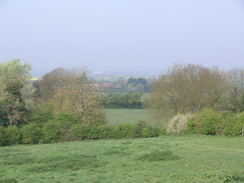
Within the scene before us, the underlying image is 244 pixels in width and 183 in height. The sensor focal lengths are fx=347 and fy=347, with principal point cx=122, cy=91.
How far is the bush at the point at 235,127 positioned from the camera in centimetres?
2672

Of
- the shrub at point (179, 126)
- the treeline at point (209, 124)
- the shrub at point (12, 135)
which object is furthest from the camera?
the shrub at point (179, 126)

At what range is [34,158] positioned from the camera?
16.4 m

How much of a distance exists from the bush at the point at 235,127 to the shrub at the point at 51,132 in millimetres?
13553

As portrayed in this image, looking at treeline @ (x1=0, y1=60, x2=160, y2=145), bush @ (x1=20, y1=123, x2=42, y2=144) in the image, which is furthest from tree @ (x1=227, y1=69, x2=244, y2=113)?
bush @ (x1=20, y1=123, x2=42, y2=144)

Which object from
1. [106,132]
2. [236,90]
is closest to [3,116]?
[106,132]

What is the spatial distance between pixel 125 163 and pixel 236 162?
446 centimetres

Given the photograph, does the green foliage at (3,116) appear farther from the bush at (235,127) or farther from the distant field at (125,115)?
the bush at (235,127)

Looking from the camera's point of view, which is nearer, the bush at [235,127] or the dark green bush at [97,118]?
the bush at [235,127]

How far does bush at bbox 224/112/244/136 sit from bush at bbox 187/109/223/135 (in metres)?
0.95

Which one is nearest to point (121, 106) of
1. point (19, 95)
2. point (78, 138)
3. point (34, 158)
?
point (19, 95)

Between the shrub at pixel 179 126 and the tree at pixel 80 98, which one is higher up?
the tree at pixel 80 98

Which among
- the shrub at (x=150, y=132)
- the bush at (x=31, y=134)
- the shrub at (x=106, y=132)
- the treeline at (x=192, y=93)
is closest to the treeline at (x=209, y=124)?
the shrub at (x=150, y=132)

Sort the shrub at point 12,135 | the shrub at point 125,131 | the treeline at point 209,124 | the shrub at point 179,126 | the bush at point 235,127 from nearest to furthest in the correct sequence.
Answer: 1. the bush at point 235,127
2. the treeline at point 209,124
3. the shrub at point 12,135
4. the shrub at point 125,131
5. the shrub at point 179,126

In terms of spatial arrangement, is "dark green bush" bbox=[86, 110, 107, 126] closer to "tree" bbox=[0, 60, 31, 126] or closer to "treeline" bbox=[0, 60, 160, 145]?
"treeline" bbox=[0, 60, 160, 145]
